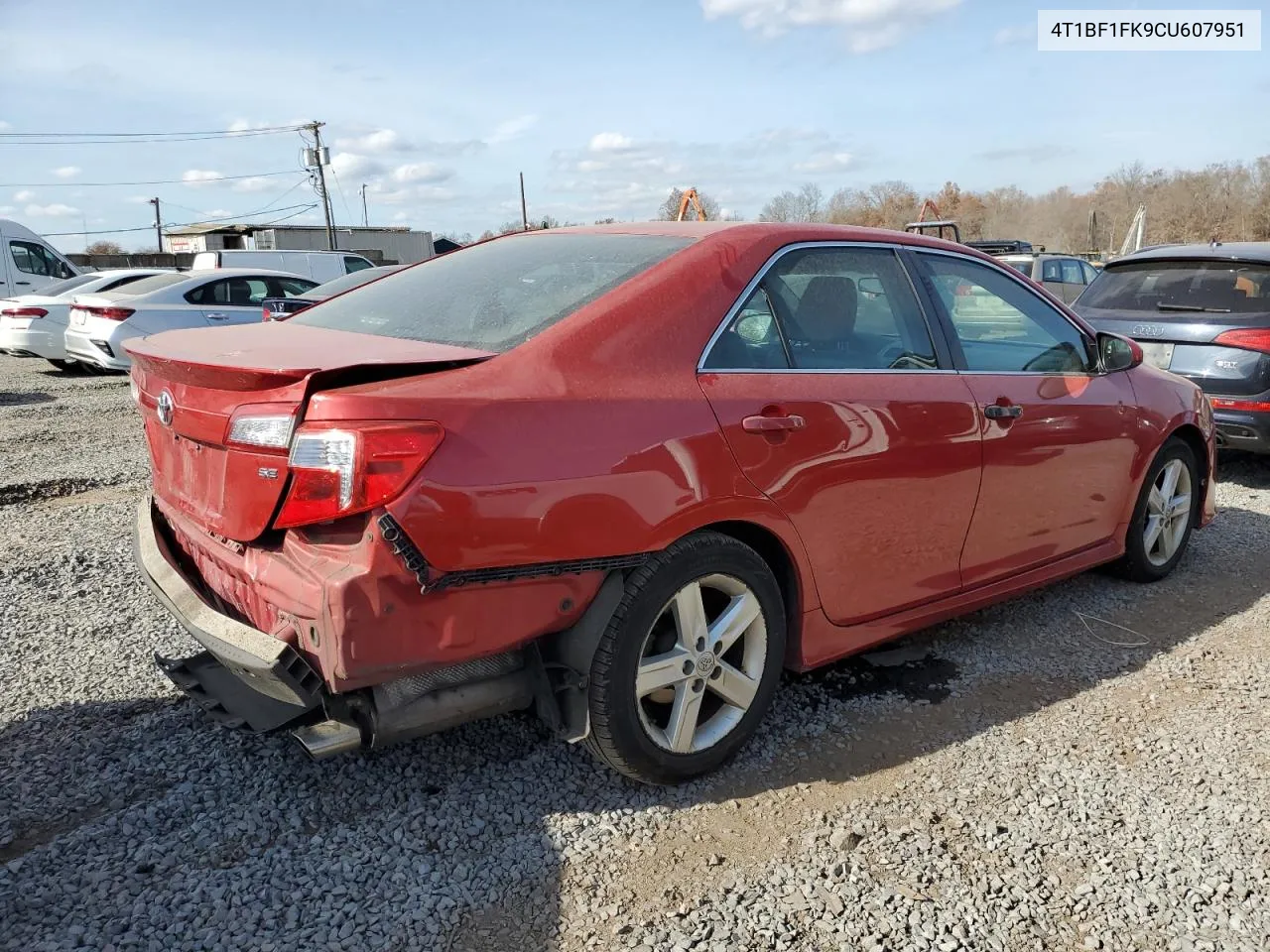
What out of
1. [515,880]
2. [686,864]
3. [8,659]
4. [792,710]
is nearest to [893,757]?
[792,710]

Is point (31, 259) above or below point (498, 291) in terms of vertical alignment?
above

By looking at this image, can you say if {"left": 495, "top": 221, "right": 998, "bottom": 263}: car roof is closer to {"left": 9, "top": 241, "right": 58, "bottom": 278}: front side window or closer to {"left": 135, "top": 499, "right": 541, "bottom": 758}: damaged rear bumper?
{"left": 135, "top": 499, "right": 541, "bottom": 758}: damaged rear bumper

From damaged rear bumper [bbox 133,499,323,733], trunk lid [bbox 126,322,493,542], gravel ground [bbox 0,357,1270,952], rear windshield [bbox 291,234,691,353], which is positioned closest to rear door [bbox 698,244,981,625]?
rear windshield [bbox 291,234,691,353]

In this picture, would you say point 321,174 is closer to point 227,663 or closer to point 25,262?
point 25,262

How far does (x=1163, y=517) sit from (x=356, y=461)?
407cm

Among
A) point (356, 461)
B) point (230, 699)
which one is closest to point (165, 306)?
point (230, 699)

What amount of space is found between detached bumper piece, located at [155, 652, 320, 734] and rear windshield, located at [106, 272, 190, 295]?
36.5ft

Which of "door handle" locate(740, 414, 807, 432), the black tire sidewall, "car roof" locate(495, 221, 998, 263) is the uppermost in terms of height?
"car roof" locate(495, 221, 998, 263)

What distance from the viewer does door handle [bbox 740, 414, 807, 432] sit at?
2.77m

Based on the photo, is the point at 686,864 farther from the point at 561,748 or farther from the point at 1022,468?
the point at 1022,468

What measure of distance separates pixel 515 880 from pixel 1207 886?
1.78m

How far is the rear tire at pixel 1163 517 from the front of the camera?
4.54m

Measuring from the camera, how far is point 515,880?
245 centimetres

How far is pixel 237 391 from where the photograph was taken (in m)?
2.41
